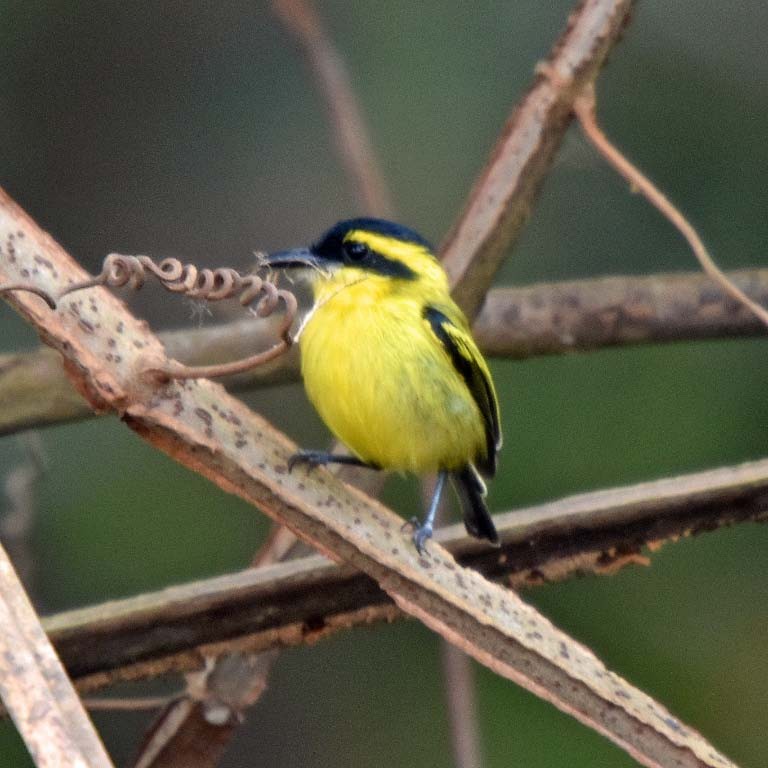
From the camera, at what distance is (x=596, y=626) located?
486 cm

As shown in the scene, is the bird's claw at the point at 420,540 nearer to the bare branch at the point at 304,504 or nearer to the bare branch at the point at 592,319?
the bare branch at the point at 304,504

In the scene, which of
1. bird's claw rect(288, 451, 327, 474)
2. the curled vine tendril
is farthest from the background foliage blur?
the curled vine tendril

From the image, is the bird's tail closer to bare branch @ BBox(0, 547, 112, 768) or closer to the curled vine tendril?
the curled vine tendril

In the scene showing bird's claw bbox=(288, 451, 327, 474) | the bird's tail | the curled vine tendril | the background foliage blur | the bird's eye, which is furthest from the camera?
the background foliage blur

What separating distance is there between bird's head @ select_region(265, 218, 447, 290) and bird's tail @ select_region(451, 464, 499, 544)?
442 millimetres

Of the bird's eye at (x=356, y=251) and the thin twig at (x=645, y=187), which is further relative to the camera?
the bird's eye at (x=356, y=251)

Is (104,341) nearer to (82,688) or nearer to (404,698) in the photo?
(82,688)

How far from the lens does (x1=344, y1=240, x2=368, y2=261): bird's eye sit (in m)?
3.22

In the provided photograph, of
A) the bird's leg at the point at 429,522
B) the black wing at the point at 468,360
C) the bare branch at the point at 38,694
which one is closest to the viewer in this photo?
the bare branch at the point at 38,694

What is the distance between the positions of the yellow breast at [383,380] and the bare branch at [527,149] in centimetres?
19

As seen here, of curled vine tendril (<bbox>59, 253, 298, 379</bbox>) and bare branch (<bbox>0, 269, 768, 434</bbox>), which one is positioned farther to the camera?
bare branch (<bbox>0, 269, 768, 434</bbox>)

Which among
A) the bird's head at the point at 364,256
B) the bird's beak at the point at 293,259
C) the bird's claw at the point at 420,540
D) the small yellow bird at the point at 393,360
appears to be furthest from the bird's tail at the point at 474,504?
the bird's beak at the point at 293,259

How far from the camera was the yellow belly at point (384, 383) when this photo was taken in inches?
118

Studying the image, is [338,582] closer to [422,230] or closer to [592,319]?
[592,319]
